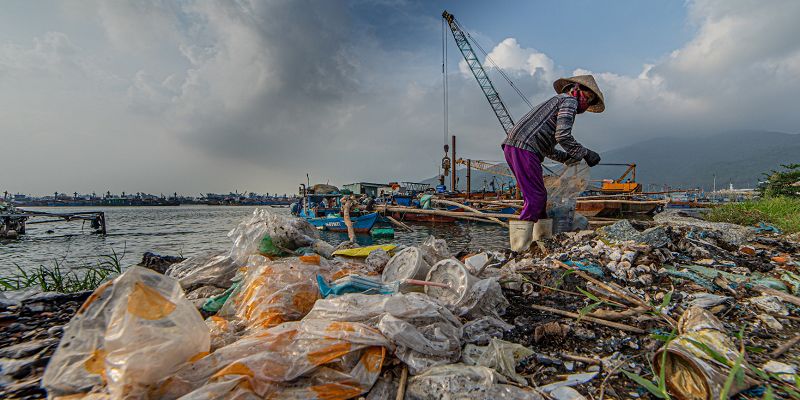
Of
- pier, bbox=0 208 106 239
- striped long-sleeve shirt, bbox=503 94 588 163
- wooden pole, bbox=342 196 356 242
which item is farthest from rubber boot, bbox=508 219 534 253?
pier, bbox=0 208 106 239

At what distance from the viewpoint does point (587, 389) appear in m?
1.56

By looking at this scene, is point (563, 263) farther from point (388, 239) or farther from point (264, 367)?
point (388, 239)

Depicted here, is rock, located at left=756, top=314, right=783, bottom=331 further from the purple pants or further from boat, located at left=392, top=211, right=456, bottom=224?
boat, located at left=392, top=211, right=456, bottom=224

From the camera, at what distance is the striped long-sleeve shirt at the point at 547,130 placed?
403cm

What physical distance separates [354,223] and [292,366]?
15.3 metres

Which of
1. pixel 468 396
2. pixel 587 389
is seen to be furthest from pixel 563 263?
pixel 468 396

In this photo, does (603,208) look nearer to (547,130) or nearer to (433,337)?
(547,130)

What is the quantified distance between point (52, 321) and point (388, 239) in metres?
11.8

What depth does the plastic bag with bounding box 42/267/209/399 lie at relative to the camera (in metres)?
1.29

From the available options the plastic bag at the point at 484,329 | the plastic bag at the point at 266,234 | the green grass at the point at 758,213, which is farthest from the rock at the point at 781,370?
the green grass at the point at 758,213

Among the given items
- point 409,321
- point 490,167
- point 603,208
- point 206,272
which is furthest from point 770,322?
point 490,167

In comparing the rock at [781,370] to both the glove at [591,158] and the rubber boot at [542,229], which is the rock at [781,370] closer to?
the rubber boot at [542,229]

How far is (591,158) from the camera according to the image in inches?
179

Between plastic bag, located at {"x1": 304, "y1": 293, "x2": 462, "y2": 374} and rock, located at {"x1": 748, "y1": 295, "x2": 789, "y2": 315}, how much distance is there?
2.30 metres
